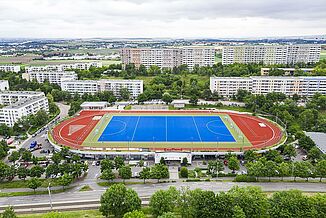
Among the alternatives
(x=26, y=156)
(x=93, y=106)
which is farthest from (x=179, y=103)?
(x=26, y=156)

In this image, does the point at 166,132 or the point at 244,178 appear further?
the point at 166,132

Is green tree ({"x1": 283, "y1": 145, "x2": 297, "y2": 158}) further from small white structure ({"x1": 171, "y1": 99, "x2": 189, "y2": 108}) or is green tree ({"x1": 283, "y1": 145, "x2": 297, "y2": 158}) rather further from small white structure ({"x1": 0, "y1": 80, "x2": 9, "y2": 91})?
small white structure ({"x1": 0, "y1": 80, "x2": 9, "y2": 91})

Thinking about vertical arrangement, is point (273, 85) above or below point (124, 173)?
above

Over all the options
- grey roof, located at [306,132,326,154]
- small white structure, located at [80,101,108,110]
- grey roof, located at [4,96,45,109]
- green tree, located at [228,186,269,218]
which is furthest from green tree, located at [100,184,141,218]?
small white structure, located at [80,101,108,110]

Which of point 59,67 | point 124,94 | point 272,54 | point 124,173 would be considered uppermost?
point 272,54

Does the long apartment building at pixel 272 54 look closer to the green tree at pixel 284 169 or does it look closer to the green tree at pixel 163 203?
the green tree at pixel 284 169

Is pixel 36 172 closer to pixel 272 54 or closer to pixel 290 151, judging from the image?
pixel 290 151

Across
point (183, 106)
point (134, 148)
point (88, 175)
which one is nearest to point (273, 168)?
point (134, 148)
